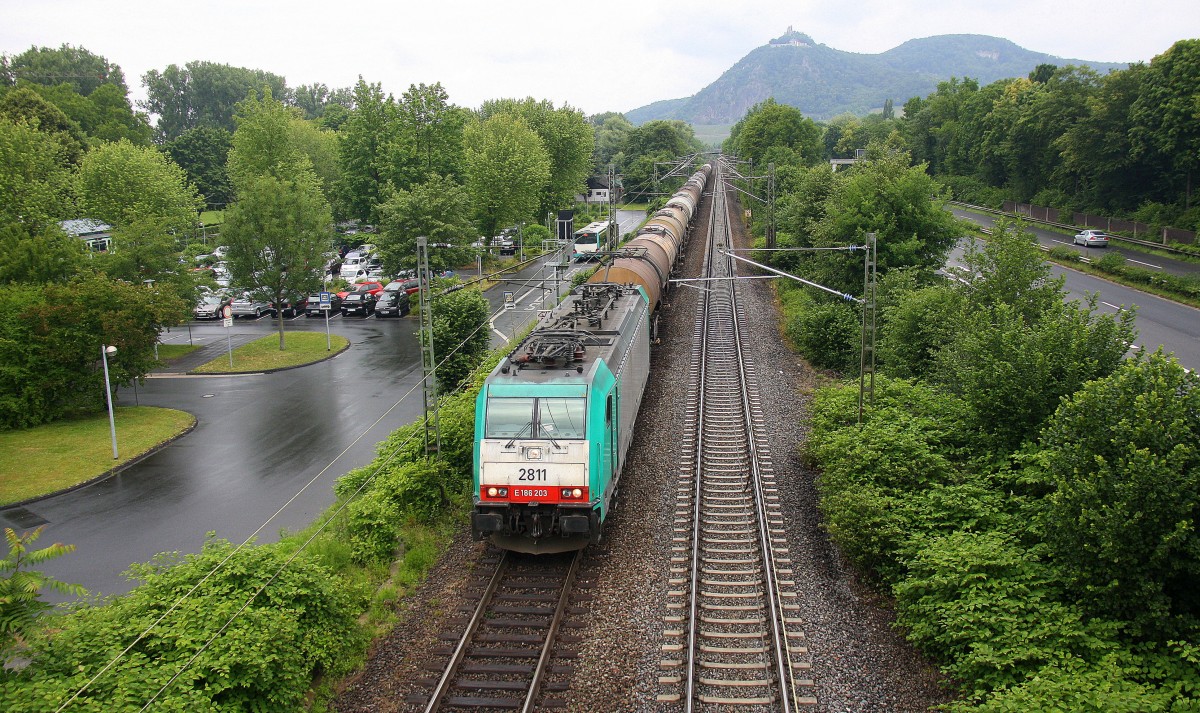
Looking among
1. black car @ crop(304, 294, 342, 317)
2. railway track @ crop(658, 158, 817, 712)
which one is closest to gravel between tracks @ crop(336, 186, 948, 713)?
railway track @ crop(658, 158, 817, 712)

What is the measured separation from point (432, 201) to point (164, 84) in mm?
115542

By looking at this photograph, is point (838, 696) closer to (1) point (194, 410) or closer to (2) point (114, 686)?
(2) point (114, 686)

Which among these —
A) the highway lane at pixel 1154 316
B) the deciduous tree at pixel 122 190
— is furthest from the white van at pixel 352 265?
the highway lane at pixel 1154 316

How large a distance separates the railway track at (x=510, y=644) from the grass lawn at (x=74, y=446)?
1387 centimetres

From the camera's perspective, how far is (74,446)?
22.9m

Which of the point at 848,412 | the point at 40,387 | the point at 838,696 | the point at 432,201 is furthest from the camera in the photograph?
the point at 432,201

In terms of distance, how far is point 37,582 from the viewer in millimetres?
8125

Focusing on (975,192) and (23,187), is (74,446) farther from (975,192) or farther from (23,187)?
(975,192)

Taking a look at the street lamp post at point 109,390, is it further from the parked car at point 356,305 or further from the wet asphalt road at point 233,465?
the parked car at point 356,305

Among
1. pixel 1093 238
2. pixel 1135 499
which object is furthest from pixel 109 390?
pixel 1093 238

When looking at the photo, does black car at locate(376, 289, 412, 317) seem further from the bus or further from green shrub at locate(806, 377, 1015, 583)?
green shrub at locate(806, 377, 1015, 583)

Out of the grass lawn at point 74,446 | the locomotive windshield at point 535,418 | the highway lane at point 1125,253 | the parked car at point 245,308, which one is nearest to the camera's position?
the locomotive windshield at point 535,418

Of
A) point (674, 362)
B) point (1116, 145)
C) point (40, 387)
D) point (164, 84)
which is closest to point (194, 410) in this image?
point (40, 387)

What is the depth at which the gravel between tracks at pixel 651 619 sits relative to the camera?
1068 cm
